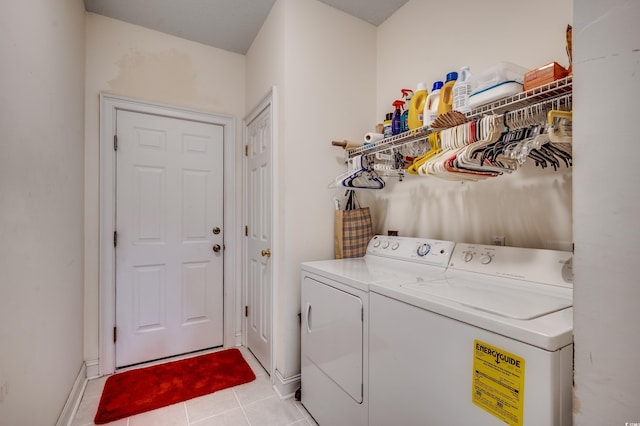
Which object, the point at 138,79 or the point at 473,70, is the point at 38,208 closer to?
the point at 138,79

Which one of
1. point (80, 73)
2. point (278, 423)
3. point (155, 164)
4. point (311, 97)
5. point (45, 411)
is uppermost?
point (80, 73)

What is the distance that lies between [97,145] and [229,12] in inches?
56.6

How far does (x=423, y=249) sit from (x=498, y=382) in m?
0.89

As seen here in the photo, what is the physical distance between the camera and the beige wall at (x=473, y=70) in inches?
53.1

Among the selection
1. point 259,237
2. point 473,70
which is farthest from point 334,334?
point 473,70

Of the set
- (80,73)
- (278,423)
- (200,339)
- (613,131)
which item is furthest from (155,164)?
(613,131)

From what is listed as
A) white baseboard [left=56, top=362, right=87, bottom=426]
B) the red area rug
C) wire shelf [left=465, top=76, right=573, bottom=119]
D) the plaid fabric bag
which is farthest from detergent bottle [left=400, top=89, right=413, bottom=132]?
white baseboard [left=56, top=362, right=87, bottom=426]

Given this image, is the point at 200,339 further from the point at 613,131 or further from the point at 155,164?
the point at 613,131

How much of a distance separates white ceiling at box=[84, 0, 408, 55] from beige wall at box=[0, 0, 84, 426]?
1.17 feet

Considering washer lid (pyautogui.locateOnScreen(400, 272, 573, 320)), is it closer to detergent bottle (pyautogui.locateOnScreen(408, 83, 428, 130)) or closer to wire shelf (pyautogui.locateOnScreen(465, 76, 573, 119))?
wire shelf (pyautogui.locateOnScreen(465, 76, 573, 119))

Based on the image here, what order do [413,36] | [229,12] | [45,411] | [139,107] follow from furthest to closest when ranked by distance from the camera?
1. [139,107]
2. [229,12]
3. [413,36]
4. [45,411]

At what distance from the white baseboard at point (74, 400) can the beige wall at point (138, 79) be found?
0.16 metres

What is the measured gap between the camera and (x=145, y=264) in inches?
96.9

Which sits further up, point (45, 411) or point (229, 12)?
point (229, 12)
